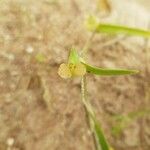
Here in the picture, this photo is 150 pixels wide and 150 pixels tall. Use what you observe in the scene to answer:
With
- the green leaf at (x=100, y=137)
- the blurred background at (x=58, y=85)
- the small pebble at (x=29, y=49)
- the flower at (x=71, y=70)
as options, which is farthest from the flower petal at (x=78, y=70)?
the small pebble at (x=29, y=49)

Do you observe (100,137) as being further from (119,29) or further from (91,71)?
(119,29)

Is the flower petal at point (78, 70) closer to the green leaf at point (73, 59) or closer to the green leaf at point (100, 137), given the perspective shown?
the green leaf at point (73, 59)

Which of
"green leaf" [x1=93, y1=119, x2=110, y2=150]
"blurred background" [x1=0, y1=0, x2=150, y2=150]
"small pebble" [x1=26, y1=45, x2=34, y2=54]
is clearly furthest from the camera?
"small pebble" [x1=26, y1=45, x2=34, y2=54]

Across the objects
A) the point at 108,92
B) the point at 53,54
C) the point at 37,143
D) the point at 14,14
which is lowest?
the point at 37,143

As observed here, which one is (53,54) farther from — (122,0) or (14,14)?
(122,0)

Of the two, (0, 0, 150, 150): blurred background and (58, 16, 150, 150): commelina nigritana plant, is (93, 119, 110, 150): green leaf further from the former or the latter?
(0, 0, 150, 150): blurred background

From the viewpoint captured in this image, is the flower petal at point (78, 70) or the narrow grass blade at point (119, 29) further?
the narrow grass blade at point (119, 29)

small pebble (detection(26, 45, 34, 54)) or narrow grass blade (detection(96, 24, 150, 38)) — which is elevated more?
narrow grass blade (detection(96, 24, 150, 38))

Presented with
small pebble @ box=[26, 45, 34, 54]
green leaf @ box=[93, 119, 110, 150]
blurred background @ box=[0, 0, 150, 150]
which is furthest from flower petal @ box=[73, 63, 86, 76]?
small pebble @ box=[26, 45, 34, 54]

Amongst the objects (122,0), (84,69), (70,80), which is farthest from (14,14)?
(122,0)
